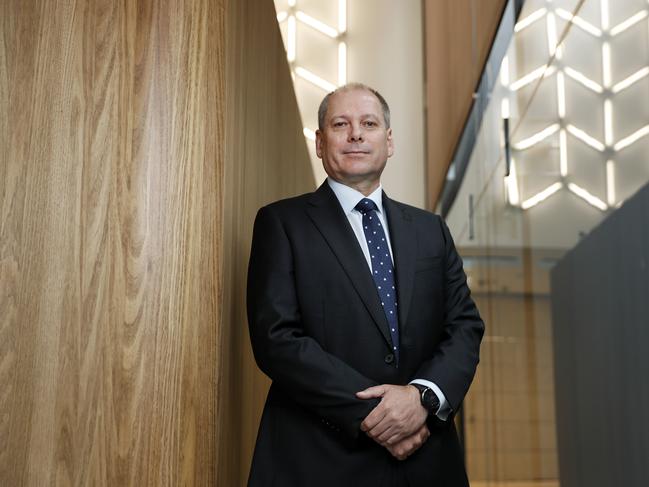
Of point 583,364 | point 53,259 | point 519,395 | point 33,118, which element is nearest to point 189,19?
point 33,118

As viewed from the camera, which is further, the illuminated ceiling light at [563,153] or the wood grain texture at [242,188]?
the illuminated ceiling light at [563,153]

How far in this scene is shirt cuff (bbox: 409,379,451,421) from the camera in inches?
78.4

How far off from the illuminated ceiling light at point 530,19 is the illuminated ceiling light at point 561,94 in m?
0.53

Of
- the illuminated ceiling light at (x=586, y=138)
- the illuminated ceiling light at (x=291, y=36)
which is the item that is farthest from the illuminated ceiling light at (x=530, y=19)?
the illuminated ceiling light at (x=291, y=36)

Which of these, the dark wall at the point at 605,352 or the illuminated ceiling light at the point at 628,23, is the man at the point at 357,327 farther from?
the illuminated ceiling light at the point at 628,23

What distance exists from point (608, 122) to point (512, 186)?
188cm

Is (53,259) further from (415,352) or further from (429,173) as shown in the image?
(429,173)

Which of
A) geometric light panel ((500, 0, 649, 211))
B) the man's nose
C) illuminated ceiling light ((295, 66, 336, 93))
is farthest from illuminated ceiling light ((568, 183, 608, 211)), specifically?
illuminated ceiling light ((295, 66, 336, 93))

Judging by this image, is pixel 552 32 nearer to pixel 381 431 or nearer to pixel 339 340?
pixel 339 340

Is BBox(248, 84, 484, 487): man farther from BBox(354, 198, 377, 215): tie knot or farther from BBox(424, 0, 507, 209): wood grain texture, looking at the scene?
BBox(424, 0, 507, 209): wood grain texture

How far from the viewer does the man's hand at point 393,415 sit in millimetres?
1904

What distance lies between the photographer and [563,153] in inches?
132

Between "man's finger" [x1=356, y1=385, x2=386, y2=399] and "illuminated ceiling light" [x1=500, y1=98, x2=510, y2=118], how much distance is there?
10.5 feet

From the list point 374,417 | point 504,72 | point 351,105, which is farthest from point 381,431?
point 504,72
